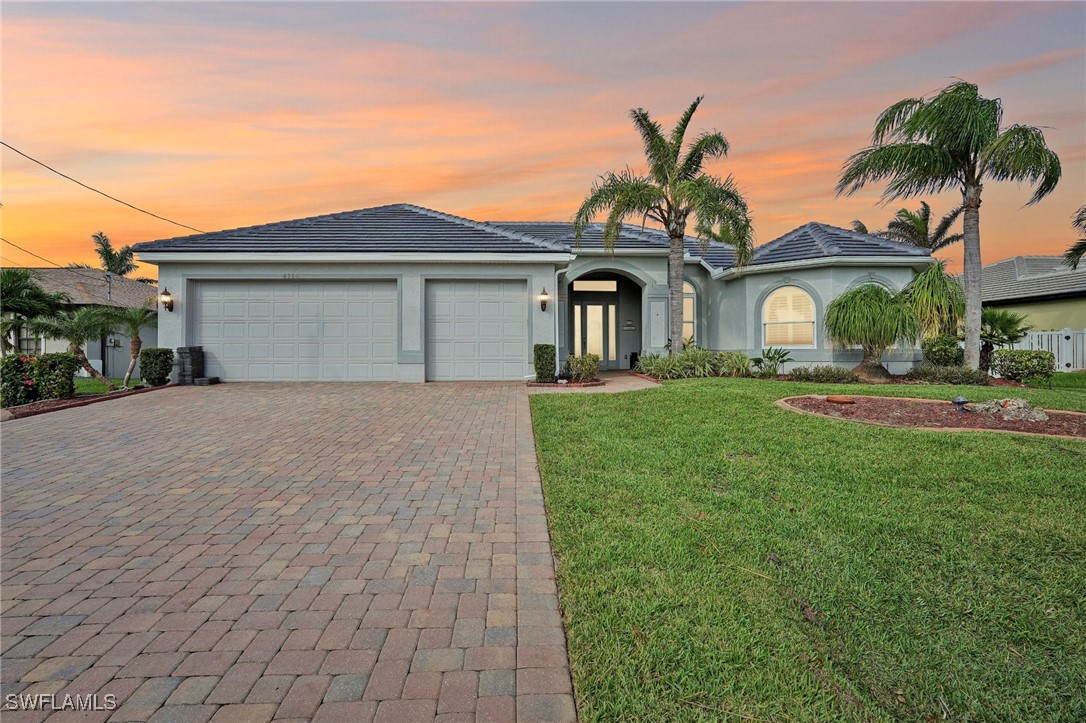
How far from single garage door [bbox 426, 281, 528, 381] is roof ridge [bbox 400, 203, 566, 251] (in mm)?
1317

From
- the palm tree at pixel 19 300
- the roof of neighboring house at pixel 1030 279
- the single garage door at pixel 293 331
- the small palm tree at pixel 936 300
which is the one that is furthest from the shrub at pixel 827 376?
the palm tree at pixel 19 300

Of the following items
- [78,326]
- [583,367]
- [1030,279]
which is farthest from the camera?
[1030,279]

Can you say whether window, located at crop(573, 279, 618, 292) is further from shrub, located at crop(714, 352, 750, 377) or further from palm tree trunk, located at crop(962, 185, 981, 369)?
palm tree trunk, located at crop(962, 185, 981, 369)

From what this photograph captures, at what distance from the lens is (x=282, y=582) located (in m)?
2.72

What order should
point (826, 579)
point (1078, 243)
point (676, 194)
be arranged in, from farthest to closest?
1. point (1078, 243)
2. point (676, 194)
3. point (826, 579)

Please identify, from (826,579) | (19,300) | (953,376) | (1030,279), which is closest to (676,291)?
(953,376)

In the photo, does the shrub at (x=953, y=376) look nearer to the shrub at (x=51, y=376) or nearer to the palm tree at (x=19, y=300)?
the shrub at (x=51, y=376)

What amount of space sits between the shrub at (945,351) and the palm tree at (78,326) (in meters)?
21.9

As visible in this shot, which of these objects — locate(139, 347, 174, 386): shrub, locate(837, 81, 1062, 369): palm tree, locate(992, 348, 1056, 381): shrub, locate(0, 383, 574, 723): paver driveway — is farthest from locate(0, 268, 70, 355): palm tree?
locate(992, 348, 1056, 381): shrub

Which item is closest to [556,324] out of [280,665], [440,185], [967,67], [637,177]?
[637,177]

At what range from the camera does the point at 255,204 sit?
18.9 metres

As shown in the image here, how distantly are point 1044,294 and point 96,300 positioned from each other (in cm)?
4051

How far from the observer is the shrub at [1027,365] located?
1191 centimetres

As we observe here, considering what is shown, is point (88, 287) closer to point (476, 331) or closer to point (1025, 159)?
point (476, 331)
